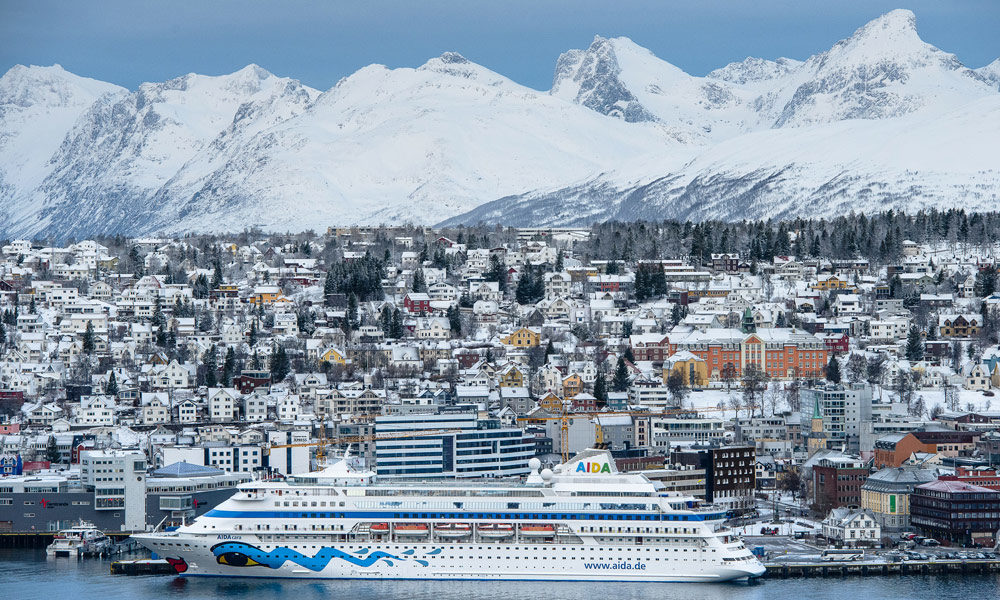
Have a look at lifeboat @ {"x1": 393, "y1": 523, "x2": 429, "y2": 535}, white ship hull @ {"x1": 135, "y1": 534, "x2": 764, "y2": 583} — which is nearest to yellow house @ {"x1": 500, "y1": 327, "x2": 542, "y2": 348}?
lifeboat @ {"x1": 393, "y1": 523, "x2": 429, "y2": 535}

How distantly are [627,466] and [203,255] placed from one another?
83602 millimetres

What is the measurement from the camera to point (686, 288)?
134875 mm

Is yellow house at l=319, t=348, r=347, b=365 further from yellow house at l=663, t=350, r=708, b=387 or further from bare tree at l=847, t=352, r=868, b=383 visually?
bare tree at l=847, t=352, r=868, b=383

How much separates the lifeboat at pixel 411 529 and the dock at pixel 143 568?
7.81m

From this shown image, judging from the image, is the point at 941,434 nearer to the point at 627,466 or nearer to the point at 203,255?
the point at 627,466

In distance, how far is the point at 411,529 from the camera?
221 feet

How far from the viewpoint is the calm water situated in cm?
6341

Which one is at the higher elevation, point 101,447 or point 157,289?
point 157,289

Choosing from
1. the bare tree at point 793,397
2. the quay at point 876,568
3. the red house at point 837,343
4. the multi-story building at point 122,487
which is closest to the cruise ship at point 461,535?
the quay at point 876,568

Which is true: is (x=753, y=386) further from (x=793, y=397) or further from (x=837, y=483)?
(x=837, y=483)

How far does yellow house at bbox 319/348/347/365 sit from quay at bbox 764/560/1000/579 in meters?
50.0

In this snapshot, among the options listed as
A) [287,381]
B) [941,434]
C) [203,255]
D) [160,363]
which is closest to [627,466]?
[941,434]

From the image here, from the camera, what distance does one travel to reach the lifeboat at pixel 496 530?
67.1 m

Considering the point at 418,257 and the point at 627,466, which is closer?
the point at 627,466
